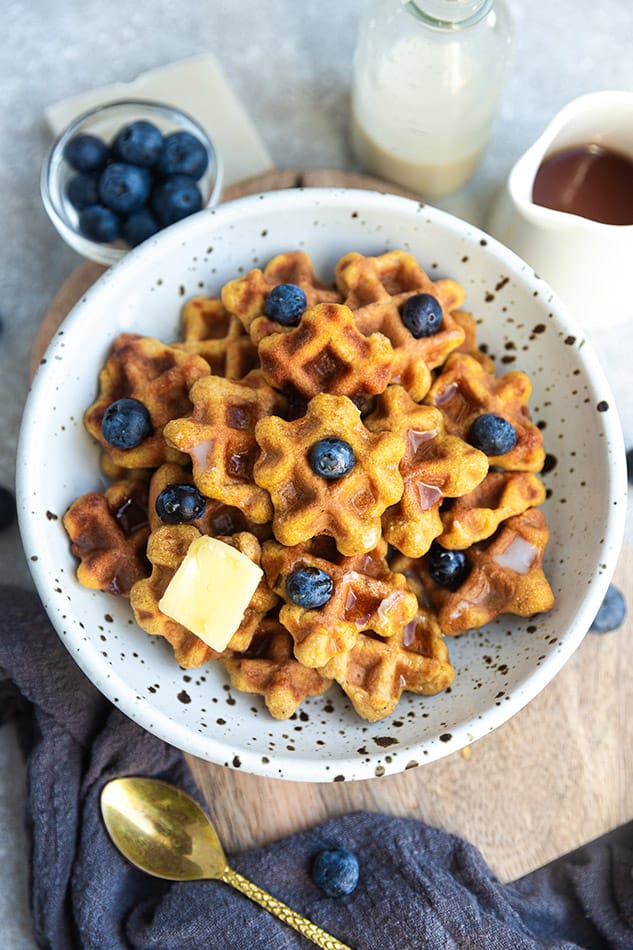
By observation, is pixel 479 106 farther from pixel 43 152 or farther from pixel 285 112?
pixel 43 152

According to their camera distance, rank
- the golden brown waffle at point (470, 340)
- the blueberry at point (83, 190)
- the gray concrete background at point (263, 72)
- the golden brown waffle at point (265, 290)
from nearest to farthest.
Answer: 1. the golden brown waffle at point (265, 290)
2. the golden brown waffle at point (470, 340)
3. the blueberry at point (83, 190)
4. the gray concrete background at point (263, 72)

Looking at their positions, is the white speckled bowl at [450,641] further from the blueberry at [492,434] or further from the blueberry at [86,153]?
the blueberry at [86,153]

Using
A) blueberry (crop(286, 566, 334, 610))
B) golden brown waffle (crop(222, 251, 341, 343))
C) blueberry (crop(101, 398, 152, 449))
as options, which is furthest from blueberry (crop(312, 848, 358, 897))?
golden brown waffle (crop(222, 251, 341, 343))

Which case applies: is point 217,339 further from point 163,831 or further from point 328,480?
point 163,831

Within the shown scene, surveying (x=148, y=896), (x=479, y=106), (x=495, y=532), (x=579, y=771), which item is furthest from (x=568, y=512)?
(x=148, y=896)

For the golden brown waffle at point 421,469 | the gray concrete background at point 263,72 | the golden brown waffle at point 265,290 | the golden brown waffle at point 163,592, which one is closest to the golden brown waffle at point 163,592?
the golden brown waffle at point 163,592

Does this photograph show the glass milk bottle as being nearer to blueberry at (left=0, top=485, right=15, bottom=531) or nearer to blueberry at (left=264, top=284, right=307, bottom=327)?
blueberry at (left=264, top=284, right=307, bottom=327)
